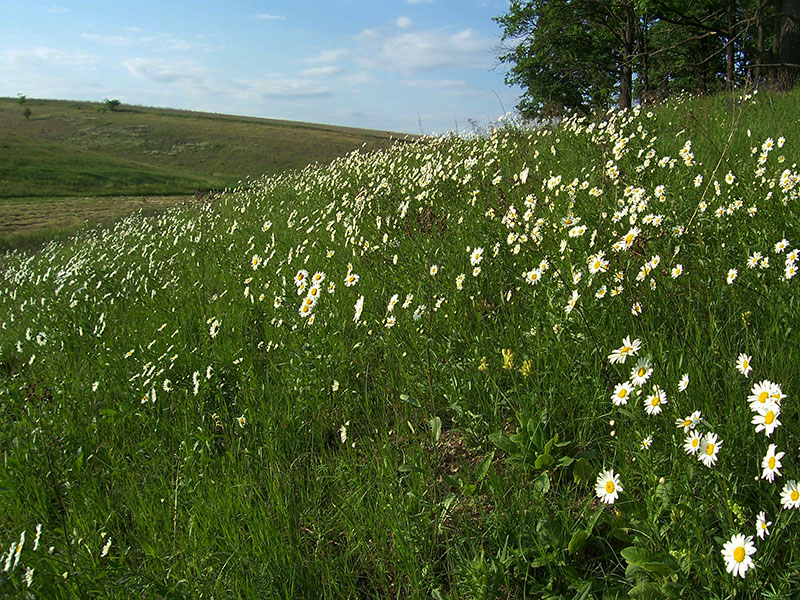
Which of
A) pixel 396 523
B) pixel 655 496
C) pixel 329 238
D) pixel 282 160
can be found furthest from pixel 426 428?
pixel 282 160

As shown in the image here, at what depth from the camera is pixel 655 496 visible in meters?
1.57

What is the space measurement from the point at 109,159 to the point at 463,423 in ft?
135

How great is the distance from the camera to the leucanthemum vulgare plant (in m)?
1.58

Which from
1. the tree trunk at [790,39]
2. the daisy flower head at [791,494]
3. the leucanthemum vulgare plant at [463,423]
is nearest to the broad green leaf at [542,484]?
→ the leucanthemum vulgare plant at [463,423]

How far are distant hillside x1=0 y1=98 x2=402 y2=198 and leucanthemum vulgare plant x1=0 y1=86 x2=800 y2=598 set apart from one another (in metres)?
8.99

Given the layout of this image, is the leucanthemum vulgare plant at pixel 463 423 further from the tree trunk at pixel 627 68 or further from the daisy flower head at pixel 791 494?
the tree trunk at pixel 627 68

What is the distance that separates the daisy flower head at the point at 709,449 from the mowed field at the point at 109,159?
33.3 ft

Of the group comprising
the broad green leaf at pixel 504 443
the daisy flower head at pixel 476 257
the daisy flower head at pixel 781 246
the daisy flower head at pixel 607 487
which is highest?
the daisy flower head at pixel 781 246

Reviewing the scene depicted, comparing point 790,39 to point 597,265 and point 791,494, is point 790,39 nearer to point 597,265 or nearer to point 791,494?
point 597,265

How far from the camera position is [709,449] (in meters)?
1.31

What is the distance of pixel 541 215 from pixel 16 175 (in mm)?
28897

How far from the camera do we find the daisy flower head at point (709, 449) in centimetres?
128

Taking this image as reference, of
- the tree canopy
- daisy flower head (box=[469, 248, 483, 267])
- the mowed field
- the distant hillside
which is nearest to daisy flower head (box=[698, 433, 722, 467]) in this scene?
daisy flower head (box=[469, 248, 483, 267])

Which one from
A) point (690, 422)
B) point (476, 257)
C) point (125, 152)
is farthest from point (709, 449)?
point (125, 152)
